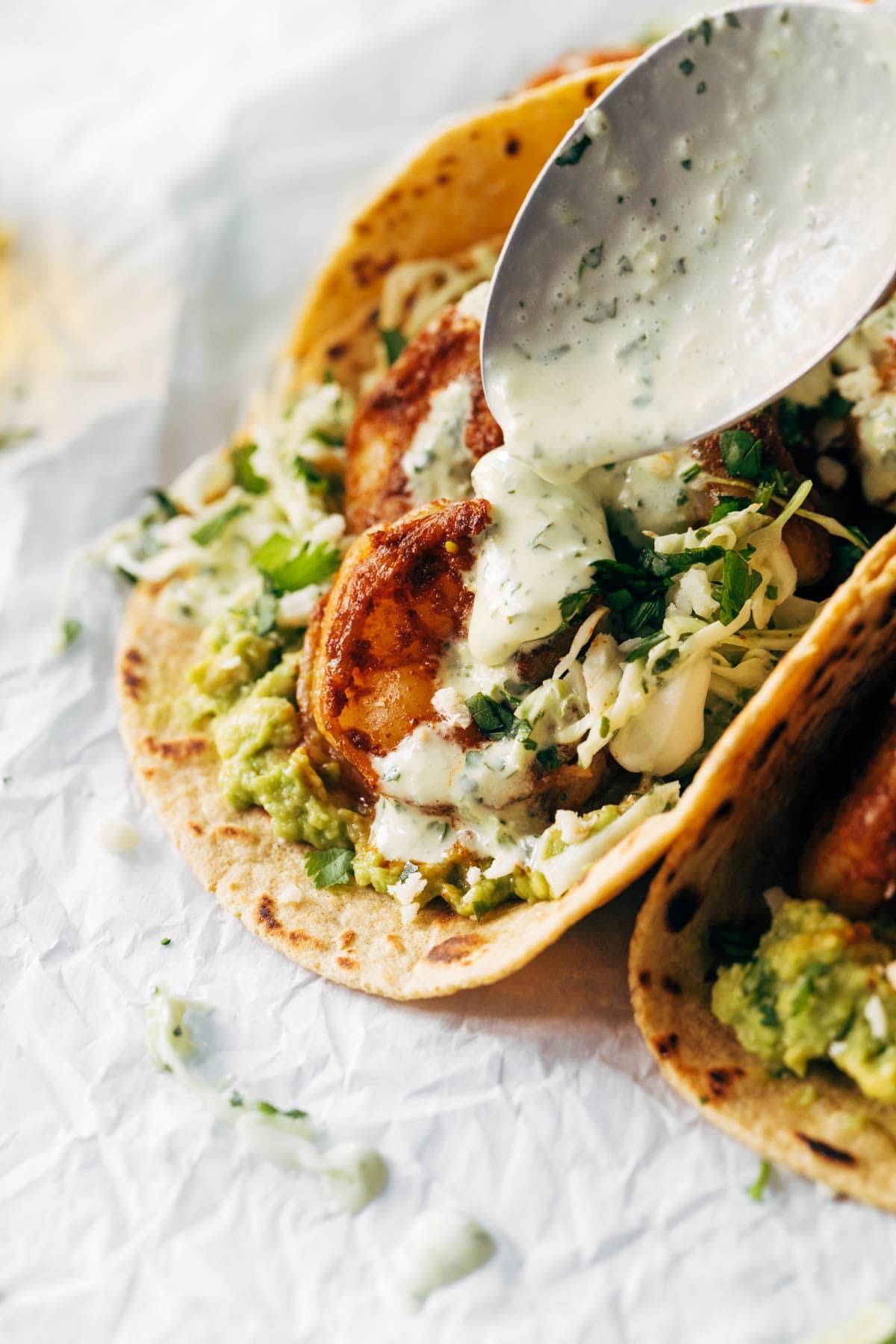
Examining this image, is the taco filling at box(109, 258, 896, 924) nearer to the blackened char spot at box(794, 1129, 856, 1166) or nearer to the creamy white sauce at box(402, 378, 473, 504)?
the creamy white sauce at box(402, 378, 473, 504)

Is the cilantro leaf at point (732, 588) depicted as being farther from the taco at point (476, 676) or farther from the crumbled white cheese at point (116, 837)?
the crumbled white cheese at point (116, 837)

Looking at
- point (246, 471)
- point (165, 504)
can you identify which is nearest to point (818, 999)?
point (246, 471)

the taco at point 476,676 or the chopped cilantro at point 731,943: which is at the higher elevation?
the taco at point 476,676

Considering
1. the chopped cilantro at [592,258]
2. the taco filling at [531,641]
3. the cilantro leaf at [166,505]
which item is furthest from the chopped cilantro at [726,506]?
the cilantro leaf at [166,505]

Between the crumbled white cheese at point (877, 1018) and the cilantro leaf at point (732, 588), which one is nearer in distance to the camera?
the crumbled white cheese at point (877, 1018)

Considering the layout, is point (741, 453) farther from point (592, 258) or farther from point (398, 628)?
point (398, 628)

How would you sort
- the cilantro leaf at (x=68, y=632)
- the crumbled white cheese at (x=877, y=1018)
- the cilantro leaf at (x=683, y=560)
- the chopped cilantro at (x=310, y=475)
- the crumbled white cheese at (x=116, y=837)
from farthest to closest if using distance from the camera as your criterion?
the cilantro leaf at (x=68, y=632), the chopped cilantro at (x=310, y=475), the crumbled white cheese at (x=116, y=837), the cilantro leaf at (x=683, y=560), the crumbled white cheese at (x=877, y=1018)
